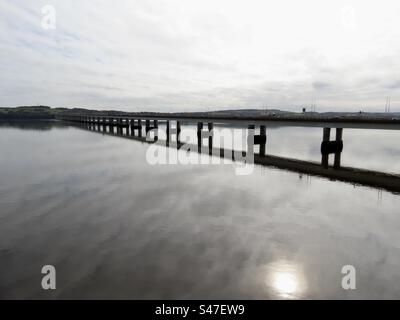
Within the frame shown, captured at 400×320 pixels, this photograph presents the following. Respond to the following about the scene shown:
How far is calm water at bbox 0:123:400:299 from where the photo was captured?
31.0ft

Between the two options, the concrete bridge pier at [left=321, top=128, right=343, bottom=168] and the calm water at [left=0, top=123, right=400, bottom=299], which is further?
the concrete bridge pier at [left=321, top=128, right=343, bottom=168]

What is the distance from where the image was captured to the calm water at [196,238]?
9438mm

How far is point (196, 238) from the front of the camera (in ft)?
43.6

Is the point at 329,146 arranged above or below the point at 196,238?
above

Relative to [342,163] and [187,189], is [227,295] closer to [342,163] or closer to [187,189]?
[187,189]

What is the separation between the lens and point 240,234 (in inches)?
547

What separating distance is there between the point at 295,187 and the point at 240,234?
12181 mm

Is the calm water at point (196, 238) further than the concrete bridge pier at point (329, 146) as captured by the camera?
No

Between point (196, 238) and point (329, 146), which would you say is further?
point (329, 146)

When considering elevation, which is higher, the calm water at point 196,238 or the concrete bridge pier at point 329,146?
the concrete bridge pier at point 329,146

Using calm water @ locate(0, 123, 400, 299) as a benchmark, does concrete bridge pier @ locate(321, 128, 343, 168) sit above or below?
above

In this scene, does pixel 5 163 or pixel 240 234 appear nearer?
pixel 240 234
